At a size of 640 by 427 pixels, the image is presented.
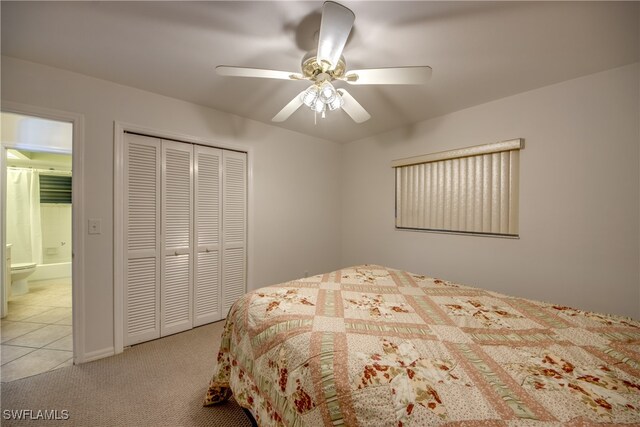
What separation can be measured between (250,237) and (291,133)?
4.87 ft

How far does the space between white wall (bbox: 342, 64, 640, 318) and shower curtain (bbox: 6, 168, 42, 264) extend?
20.2 ft

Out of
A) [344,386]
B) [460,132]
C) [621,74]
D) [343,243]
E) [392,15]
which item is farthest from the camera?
[343,243]

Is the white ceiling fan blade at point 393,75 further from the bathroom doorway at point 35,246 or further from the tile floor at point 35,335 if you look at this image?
the tile floor at point 35,335

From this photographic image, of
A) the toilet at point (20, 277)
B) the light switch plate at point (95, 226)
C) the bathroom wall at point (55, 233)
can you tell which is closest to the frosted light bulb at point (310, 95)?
the light switch plate at point (95, 226)

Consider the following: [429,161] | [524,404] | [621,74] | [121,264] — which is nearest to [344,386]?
[524,404]

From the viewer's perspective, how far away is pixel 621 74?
177 cm

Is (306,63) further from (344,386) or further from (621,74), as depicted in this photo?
(621,74)

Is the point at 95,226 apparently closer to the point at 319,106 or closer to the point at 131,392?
the point at 131,392

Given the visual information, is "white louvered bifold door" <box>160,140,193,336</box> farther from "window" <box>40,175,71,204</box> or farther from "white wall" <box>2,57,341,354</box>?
"window" <box>40,175,71,204</box>

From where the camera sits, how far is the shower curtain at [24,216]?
154 inches

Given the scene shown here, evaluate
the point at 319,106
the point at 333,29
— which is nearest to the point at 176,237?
the point at 319,106

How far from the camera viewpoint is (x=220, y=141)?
2654 mm

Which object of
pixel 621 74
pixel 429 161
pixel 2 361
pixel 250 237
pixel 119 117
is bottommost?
pixel 2 361

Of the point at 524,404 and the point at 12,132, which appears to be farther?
the point at 12,132
